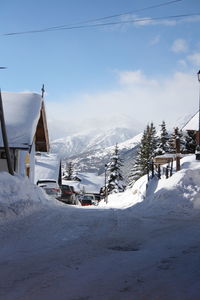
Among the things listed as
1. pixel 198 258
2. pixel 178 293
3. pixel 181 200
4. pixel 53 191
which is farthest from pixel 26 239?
pixel 53 191

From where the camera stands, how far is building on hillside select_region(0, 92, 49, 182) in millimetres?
17312

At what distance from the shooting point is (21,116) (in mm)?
19297

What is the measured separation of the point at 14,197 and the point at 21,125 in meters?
7.08

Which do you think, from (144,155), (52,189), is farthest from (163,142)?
(52,189)

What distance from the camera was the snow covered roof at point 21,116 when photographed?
17.3 m

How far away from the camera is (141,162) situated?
56844 mm

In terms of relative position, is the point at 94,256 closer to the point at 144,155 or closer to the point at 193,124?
the point at 193,124

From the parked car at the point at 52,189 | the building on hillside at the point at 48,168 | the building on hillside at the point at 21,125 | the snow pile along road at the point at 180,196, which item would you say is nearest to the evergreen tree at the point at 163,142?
the building on hillside at the point at 48,168

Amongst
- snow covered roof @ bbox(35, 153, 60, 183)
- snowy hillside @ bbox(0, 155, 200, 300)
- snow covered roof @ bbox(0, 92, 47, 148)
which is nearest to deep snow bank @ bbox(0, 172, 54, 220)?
snowy hillside @ bbox(0, 155, 200, 300)

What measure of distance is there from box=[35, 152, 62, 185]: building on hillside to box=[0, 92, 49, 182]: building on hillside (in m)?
14.2

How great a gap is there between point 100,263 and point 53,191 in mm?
20026

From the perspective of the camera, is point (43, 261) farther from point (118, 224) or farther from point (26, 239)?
point (118, 224)

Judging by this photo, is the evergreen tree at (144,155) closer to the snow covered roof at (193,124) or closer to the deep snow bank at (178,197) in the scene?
the snow covered roof at (193,124)

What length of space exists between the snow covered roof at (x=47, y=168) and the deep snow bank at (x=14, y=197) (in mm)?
24293
